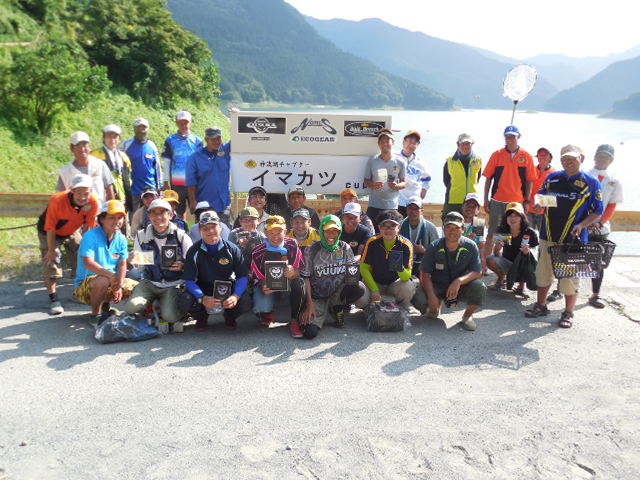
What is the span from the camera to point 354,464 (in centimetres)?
338

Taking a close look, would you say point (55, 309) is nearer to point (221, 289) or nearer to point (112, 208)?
point (112, 208)

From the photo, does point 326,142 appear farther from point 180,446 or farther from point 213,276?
point 180,446

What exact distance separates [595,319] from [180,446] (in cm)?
491

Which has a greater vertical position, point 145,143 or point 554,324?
point 145,143

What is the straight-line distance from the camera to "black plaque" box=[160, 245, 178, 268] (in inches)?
217

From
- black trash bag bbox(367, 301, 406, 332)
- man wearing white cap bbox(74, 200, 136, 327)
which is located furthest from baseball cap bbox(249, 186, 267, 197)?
black trash bag bbox(367, 301, 406, 332)

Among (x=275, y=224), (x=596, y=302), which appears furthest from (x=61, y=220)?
(x=596, y=302)

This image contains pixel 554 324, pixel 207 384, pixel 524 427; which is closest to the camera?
pixel 524 427

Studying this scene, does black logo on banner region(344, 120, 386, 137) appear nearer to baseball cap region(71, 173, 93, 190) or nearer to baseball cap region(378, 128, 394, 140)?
baseball cap region(378, 128, 394, 140)

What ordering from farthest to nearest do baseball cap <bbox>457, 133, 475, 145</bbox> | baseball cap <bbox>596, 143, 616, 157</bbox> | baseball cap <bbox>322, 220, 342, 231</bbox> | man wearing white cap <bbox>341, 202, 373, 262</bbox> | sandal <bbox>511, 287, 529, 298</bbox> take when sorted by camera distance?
1. baseball cap <bbox>457, 133, 475, 145</bbox>
2. sandal <bbox>511, 287, 529, 298</bbox>
3. baseball cap <bbox>596, 143, 616, 157</bbox>
4. man wearing white cap <bbox>341, 202, 373, 262</bbox>
5. baseball cap <bbox>322, 220, 342, 231</bbox>

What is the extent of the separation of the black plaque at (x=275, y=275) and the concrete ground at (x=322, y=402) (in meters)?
0.51

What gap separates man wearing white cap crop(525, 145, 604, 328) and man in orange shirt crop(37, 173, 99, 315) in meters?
5.11

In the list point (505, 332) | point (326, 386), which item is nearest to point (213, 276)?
point (326, 386)

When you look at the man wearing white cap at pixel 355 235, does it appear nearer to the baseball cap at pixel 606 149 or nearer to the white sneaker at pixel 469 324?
the white sneaker at pixel 469 324
